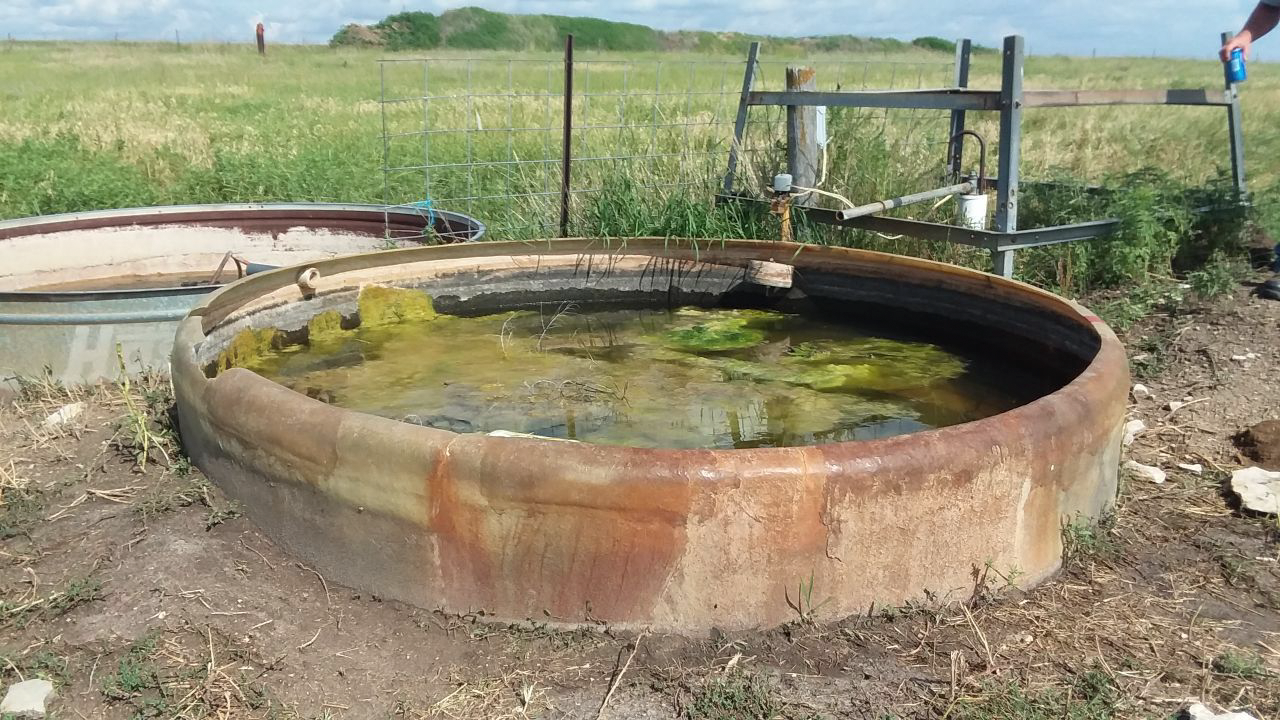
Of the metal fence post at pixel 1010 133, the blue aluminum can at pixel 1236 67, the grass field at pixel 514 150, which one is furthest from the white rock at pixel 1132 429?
the blue aluminum can at pixel 1236 67

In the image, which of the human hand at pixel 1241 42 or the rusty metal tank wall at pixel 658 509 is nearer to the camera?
the rusty metal tank wall at pixel 658 509

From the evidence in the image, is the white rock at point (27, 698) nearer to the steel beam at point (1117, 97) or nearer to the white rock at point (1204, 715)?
the white rock at point (1204, 715)

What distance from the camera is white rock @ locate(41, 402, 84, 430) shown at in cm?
354

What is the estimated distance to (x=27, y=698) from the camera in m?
2.02

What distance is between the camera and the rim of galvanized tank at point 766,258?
222cm

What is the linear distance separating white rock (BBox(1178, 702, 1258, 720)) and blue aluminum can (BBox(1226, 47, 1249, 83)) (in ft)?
12.2

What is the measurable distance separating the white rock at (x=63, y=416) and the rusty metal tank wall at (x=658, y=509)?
1.32 metres

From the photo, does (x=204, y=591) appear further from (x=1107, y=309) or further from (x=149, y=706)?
(x=1107, y=309)

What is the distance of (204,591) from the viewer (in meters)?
2.37

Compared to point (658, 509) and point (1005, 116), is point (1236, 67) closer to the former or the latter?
point (1005, 116)

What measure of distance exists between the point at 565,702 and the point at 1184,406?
2.79 meters

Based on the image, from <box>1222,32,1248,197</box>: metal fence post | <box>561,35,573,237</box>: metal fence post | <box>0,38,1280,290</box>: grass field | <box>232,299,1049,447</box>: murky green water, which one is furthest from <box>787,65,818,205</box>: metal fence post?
<box>1222,32,1248,197</box>: metal fence post

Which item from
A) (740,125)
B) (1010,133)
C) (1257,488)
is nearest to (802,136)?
(740,125)

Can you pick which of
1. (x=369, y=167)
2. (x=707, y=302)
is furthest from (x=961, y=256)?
(x=369, y=167)
